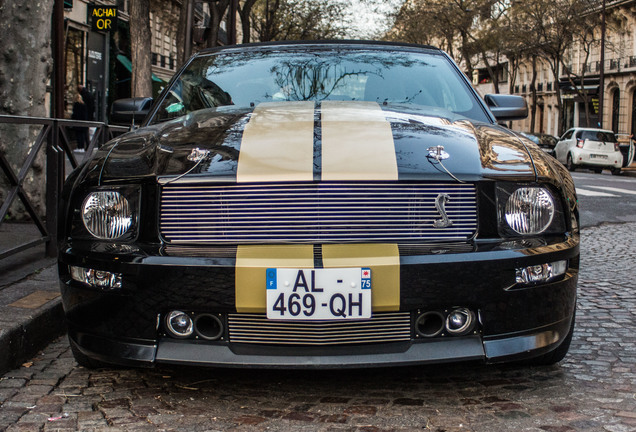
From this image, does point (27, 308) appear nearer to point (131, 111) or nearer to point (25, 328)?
point (25, 328)

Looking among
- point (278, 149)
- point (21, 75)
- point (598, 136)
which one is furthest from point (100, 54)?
point (278, 149)

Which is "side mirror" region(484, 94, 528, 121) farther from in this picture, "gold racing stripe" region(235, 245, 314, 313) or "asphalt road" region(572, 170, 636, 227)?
"asphalt road" region(572, 170, 636, 227)

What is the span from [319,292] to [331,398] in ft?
1.91

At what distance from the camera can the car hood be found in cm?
311

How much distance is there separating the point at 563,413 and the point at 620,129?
162 ft

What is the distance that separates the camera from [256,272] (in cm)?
290

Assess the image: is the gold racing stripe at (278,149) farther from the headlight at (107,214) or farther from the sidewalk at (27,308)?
the sidewalk at (27,308)

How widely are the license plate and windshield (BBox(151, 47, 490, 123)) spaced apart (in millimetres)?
1496

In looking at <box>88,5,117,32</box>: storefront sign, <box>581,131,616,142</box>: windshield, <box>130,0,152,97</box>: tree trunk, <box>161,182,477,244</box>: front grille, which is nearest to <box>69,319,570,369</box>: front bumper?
<box>161,182,477,244</box>: front grille

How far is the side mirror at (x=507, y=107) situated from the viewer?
4.72 metres

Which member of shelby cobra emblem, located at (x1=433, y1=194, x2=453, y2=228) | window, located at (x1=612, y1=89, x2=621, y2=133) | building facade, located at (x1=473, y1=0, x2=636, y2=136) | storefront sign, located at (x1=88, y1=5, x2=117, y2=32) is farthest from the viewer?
window, located at (x1=612, y1=89, x2=621, y2=133)

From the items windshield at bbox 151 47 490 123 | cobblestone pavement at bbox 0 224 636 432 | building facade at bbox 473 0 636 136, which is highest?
building facade at bbox 473 0 636 136

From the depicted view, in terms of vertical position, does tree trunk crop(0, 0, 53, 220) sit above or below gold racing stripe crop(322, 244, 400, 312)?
above

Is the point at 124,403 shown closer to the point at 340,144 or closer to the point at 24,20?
the point at 340,144
